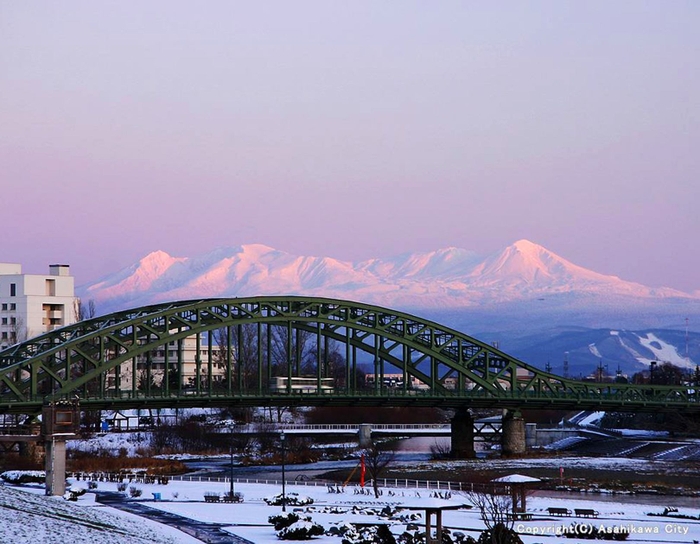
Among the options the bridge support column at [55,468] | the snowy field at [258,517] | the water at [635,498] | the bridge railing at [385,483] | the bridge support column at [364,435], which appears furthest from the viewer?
the bridge support column at [364,435]

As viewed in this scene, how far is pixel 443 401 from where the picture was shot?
421 ft

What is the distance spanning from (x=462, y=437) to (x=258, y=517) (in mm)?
59551

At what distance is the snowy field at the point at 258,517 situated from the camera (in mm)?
55719

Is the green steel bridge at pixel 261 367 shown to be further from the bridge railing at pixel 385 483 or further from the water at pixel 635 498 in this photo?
the water at pixel 635 498

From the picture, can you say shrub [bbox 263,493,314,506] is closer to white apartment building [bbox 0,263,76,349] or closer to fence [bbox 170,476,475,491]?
fence [bbox 170,476,475,491]

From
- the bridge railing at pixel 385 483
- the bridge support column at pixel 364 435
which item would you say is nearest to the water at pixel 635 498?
the bridge railing at pixel 385 483

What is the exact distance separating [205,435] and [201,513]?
2670 inches

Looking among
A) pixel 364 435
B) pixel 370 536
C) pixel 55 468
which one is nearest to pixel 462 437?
pixel 364 435

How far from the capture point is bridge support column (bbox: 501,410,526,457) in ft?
422

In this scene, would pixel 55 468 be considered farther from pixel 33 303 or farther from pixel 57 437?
pixel 33 303

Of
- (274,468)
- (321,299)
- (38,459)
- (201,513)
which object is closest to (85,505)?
(201,513)

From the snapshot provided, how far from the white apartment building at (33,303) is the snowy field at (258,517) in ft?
302

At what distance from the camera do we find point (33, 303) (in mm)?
177125

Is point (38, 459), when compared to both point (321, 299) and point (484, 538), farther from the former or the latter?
point (484, 538)
